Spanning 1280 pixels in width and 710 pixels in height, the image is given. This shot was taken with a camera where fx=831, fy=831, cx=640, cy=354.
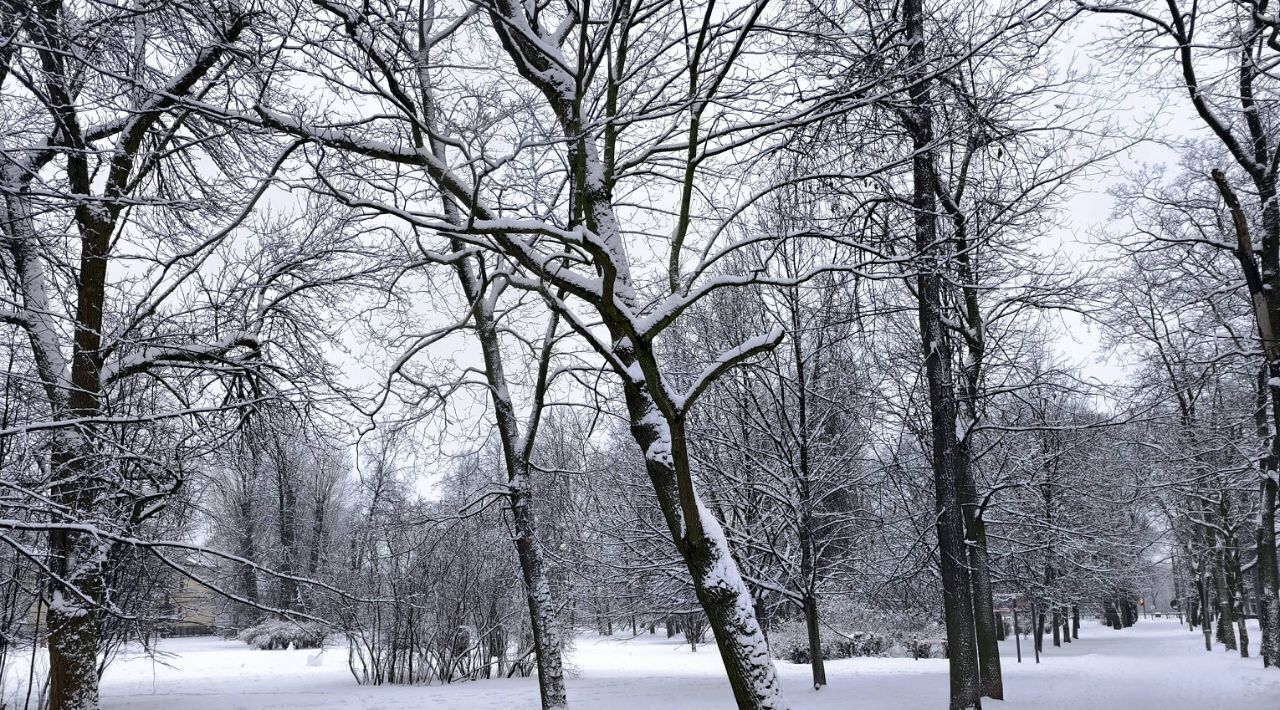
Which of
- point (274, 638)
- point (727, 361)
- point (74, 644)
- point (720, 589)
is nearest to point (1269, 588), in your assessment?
point (720, 589)

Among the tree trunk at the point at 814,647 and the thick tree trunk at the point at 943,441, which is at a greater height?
the thick tree trunk at the point at 943,441

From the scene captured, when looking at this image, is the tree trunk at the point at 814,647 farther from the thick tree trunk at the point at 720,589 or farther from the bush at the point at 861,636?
the thick tree trunk at the point at 720,589

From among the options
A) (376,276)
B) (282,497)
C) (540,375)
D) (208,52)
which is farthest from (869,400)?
(282,497)

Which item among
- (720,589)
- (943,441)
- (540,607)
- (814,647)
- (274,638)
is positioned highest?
(943,441)

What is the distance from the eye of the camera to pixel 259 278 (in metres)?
9.26

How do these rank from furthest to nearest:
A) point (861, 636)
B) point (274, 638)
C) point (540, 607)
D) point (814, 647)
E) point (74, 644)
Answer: point (274, 638) → point (861, 636) → point (814, 647) → point (540, 607) → point (74, 644)

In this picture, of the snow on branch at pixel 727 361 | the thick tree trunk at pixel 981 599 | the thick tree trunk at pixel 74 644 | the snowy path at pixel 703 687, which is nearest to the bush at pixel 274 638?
the snowy path at pixel 703 687

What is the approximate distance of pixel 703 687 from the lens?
48.6 feet

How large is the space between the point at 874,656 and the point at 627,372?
1947cm

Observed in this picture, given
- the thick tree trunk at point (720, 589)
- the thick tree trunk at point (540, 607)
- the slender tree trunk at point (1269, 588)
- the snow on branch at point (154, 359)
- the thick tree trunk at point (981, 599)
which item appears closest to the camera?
the thick tree trunk at point (720, 589)

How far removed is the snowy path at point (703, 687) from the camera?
473 inches

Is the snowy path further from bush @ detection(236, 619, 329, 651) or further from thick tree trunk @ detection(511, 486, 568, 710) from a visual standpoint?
bush @ detection(236, 619, 329, 651)

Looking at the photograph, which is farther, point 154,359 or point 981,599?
point 981,599

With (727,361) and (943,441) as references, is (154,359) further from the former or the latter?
(943,441)
